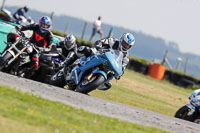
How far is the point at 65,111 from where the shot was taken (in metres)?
7.65

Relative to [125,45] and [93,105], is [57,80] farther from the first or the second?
[93,105]

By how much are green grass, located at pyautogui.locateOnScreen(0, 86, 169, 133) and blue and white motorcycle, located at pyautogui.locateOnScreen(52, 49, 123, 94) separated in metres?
2.82

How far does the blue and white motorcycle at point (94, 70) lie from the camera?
36.2 ft

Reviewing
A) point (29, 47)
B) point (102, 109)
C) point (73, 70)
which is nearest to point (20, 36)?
point (29, 47)

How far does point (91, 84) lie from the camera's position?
1091cm

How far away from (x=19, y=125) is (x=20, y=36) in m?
6.44

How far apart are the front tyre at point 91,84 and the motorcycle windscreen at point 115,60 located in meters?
0.42

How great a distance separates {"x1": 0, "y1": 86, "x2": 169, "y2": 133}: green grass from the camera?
19.9 feet

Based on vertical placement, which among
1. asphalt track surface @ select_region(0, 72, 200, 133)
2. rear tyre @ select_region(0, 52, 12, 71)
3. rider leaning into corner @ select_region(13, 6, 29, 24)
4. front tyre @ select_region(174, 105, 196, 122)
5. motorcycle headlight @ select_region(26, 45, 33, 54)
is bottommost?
rider leaning into corner @ select_region(13, 6, 29, 24)

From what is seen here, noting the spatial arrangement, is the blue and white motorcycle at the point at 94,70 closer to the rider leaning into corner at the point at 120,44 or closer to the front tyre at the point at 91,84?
the front tyre at the point at 91,84

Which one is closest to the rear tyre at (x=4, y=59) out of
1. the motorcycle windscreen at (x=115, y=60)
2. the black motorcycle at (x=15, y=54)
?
the black motorcycle at (x=15, y=54)

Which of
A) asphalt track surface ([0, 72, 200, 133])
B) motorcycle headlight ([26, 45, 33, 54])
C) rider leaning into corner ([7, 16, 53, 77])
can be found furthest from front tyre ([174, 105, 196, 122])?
motorcycle headlight ([26, 45, 33, 54])

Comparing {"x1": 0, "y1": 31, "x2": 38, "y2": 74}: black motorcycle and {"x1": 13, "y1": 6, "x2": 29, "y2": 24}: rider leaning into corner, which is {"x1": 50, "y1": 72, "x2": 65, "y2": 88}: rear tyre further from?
{"x1": 13, "y1": 6, "x2": 29, "y2": 24}: rider leaning into corner

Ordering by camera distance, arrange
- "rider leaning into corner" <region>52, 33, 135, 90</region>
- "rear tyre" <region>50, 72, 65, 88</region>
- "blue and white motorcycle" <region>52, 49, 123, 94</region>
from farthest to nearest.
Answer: "rear tyre" <region>50, 72, 65, 88</region>, "rider leaning into corner" <region>52, 33, 135, 90</region>, "blue and white motorcycle" <region>52, 49, 123, 94</region>
